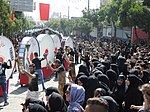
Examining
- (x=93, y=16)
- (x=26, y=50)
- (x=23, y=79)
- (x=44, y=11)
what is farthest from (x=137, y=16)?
(x=93, y=16)

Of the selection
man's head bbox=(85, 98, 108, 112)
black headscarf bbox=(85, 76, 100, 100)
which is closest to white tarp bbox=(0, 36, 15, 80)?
black headscarf bbox=(85, 76, 100, 100)

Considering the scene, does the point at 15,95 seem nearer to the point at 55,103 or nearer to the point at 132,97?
the point at 132,97

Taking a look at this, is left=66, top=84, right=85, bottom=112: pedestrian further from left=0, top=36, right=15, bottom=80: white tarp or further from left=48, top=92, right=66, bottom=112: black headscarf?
left=0, top=36, right=15, bottom=80: white tarp

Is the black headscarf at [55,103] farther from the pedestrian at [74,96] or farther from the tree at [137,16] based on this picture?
the tree at [137,16]

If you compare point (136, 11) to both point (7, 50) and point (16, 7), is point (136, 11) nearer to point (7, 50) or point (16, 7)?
point (16, 7)

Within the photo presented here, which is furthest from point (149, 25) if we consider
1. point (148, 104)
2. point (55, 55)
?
point (148, 104)

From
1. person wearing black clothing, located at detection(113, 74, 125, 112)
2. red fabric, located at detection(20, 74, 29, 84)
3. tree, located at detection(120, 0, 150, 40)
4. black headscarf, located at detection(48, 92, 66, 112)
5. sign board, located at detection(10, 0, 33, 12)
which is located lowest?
red fabric, located at detection(20, 74, 29, 84)

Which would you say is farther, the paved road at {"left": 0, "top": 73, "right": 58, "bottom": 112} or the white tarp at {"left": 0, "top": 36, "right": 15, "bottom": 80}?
the white tarp at {"left": 0, "top": 36, "right": 15, "bottom": 80}

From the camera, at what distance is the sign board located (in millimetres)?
34500

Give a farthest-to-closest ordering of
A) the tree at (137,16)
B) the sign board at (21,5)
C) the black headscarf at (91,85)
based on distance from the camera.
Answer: the sign board at (21,5) → the tree at (137,16) → the black headscarf at (91,85)

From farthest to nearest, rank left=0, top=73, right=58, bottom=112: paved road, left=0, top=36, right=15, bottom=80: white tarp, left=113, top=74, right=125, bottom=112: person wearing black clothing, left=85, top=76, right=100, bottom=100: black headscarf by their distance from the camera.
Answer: left=0, top=36, right=15, bottom=80: white tarp
left=0, top=73, right=58, bottom=112: paved road
left=113, top=74, right=125, bottom=112: person wearing black clothing
left=85, top=76, right=100, bottom=100: black headscarf

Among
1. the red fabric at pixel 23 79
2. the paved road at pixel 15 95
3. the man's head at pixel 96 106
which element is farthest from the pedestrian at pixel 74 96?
the red fabric at pixel 23 79

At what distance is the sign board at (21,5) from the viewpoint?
34.5 meters

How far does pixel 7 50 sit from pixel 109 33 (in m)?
51.6
